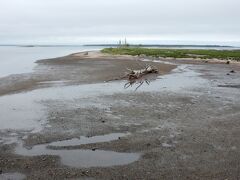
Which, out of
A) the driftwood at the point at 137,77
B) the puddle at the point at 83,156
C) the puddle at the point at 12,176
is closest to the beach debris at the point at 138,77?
the driftwood at the point at 137,77

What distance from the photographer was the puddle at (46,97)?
1498 centimetres

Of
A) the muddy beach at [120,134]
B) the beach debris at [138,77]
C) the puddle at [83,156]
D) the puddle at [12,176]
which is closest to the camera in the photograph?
the puddle at [12,176]

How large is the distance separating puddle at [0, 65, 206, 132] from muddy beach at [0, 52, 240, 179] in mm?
39

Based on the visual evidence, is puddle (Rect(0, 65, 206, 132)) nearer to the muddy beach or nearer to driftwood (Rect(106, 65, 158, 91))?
the muddy beach

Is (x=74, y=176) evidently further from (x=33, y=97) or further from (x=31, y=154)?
(x=33, y=97)

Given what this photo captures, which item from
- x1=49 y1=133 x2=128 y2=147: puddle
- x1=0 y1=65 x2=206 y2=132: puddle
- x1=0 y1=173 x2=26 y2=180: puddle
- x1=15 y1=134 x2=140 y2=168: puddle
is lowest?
x1=0 y1=65 x2=206 y2=132: puddle

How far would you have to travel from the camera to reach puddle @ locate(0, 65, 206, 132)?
1498 centimetres

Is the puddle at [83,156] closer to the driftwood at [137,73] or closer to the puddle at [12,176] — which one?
the puddle at [12,176]

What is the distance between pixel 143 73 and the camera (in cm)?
3294

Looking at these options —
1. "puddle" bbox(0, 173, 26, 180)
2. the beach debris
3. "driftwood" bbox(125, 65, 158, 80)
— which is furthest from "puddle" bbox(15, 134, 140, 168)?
"driftwood" bbox(125, 65, 158, 80)

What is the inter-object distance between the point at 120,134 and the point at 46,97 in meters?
8.80

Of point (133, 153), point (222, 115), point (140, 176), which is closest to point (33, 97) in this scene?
point (222, 115)

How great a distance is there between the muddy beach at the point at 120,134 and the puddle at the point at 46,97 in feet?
0.13

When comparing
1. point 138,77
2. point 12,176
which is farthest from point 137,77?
point 12,176
